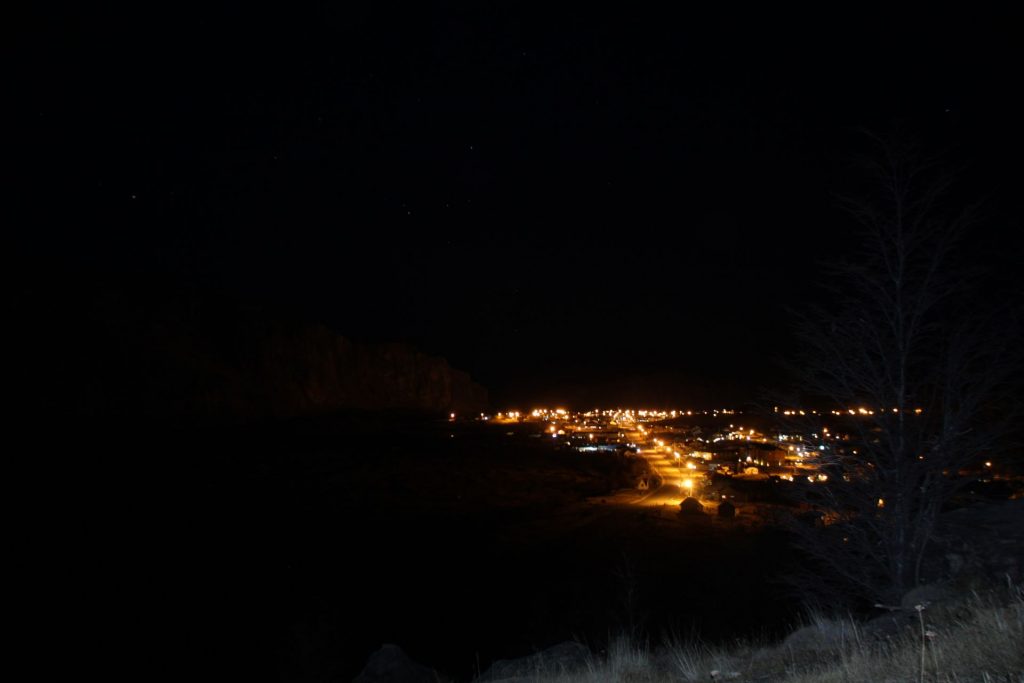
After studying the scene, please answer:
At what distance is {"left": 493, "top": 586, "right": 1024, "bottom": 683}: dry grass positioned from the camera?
10.7 feet

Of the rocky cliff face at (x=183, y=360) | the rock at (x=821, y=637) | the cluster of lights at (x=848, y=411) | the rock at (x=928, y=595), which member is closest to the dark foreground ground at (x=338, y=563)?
the cluster of lights at (x=848, y=411)

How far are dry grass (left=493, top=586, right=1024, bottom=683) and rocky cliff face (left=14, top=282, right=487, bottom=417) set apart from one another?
74.8 m

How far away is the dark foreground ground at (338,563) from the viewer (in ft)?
82.8

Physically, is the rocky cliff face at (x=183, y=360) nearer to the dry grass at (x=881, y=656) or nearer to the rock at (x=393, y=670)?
the rock at (x=393, y=670)

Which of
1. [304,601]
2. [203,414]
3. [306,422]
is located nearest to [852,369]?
[304,601]

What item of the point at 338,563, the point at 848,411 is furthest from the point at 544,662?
the point at 338,563

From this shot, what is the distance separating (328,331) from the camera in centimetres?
11875

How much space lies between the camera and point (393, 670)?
14.4 m

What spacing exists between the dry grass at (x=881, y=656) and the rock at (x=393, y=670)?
27.1ft

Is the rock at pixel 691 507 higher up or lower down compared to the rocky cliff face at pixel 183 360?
lower down

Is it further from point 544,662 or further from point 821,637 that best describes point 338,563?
Result: point 821,637

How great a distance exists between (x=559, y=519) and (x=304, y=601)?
24.5 meters

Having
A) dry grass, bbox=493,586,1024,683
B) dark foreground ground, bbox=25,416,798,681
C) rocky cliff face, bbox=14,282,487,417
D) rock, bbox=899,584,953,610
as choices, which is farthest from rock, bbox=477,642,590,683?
rocky cliff face, bbox=14,282,487,417

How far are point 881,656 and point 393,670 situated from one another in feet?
41.7
